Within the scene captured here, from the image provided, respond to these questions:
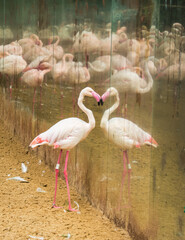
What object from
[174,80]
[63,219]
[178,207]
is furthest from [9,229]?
[174,80]

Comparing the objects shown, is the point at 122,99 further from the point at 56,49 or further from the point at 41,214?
the point at 56,49

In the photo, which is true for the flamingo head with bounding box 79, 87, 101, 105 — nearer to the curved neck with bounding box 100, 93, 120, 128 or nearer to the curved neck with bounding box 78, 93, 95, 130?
the curved neck with bounding box 78, 93, 95, 130

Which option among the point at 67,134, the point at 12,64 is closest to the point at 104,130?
the point at 67,134

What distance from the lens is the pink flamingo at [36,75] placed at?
4.80m

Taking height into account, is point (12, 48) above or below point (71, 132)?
above

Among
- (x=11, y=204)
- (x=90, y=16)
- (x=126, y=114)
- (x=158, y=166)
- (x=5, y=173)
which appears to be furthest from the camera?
(x=5, y=173)

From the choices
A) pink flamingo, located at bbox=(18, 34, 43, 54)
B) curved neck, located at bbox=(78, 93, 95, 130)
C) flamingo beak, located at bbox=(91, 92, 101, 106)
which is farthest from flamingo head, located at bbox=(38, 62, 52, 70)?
flamingo beak, located at bbox=(91, 92, 101, 106)

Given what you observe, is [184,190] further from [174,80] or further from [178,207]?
[174,80]

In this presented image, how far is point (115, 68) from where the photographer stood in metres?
3.32

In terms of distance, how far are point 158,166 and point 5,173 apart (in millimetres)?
2388

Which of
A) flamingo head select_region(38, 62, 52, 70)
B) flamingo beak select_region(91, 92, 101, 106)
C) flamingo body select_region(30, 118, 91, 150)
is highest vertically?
flamingo head select_region(38, 62, 52, 70)

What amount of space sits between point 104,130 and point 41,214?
966mm

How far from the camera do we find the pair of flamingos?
309cm

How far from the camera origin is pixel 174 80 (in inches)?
104
